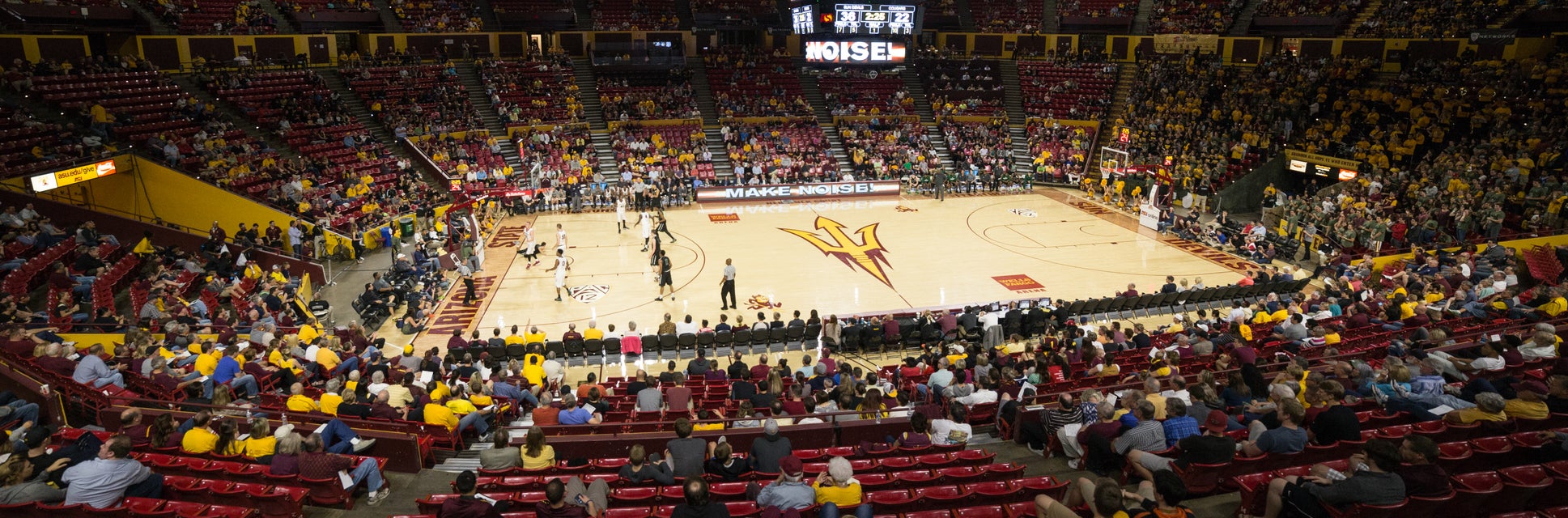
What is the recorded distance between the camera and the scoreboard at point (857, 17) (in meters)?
33.8

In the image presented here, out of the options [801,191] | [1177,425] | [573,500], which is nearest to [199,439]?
[573,500]

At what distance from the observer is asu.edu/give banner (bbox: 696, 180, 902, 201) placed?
3350 centimetres

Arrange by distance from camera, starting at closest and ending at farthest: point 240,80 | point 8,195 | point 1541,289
Answer: point 1541,289
point 8,195
point 240,80

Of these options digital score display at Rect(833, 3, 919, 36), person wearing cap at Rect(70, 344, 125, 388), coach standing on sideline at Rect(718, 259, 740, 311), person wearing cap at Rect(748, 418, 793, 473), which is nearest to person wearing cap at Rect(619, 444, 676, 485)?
person wearing cap at Rect(748, 418, 793, 473)

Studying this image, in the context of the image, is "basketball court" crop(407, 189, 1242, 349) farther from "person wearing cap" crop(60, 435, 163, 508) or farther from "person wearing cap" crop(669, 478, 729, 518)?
"person wearing cap" crop(669, 478, 729, 518)

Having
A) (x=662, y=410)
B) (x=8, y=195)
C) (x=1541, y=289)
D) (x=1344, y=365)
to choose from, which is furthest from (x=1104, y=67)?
(x=8, y=195)

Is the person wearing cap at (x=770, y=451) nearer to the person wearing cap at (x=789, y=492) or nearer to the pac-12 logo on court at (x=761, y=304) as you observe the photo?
the person wearing cap at (x=789, y=492)

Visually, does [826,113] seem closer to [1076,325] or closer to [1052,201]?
[1052,201]

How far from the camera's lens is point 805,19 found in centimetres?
3425

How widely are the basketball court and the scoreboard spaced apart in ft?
24.8

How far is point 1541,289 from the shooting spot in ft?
53.1

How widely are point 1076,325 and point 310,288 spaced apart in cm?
1824

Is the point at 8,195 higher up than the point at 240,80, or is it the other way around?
the point at 240,80

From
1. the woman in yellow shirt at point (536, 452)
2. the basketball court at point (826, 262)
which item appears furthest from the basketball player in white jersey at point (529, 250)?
the woman in yellow shirt at point (536, 452)
